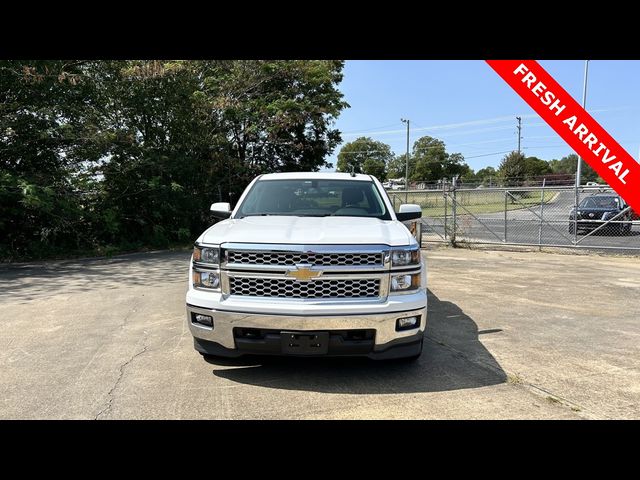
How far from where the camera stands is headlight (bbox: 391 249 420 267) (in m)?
3.58

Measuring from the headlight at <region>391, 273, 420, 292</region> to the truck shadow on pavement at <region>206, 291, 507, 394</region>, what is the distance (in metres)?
0.81

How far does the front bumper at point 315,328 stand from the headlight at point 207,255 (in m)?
0.40

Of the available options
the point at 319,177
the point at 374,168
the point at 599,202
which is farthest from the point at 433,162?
the point at 319,177

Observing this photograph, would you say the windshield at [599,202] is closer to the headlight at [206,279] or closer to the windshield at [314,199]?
the windshield at [314,199]

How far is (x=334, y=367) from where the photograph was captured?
3998mm

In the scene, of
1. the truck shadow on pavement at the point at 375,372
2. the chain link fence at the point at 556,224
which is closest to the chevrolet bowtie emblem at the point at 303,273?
the truck shadow on pavement at the point at 375,372

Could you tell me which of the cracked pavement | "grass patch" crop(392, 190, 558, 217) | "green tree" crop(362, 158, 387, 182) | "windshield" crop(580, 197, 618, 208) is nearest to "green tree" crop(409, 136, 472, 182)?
"green tree" crop(362, 158, 387, 182)

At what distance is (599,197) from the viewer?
53.1 ft

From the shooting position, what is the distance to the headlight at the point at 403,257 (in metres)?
3.58

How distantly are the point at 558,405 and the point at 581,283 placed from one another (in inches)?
217

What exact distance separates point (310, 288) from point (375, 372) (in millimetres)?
1052

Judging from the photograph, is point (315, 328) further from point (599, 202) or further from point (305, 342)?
point (599, 202)
